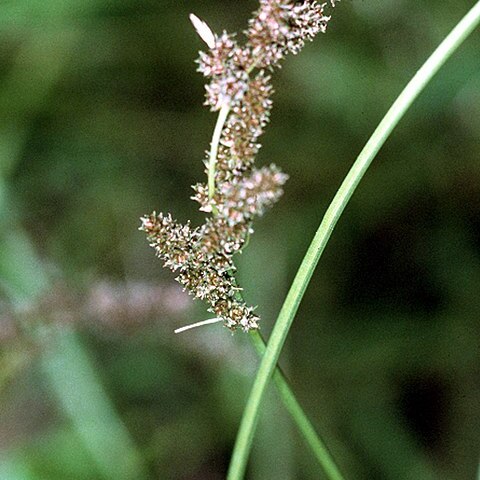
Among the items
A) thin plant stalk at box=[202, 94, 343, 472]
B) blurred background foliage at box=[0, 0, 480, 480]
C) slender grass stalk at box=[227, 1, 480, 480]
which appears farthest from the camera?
blurred background foliage at box=[0, 0, 480, 480]

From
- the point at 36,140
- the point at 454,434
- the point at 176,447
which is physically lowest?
the point at 454,434

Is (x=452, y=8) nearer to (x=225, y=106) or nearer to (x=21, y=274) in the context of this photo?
(x=21, y=274)

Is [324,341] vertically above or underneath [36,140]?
underneath

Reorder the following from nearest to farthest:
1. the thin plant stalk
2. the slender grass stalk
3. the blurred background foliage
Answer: the slender grass stalk → the thin plant stalk → the blurred background foliage

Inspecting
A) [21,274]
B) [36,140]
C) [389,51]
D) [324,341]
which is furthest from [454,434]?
[36,140]

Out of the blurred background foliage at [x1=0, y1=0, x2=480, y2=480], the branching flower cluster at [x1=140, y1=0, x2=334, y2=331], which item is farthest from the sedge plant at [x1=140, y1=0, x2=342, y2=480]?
the blurred background foliage at [x1=0, y1=0, x2=480, y2=480]

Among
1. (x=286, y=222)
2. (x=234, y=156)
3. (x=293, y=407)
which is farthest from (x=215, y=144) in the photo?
(x=286, y=222)

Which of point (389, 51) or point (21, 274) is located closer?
point (21, 274)

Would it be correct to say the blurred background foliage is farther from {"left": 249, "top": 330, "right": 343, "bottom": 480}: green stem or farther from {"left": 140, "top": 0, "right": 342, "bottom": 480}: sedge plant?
{"left": 140, "top": 0, "right": 342, "bottom": 480}: sedge plant
